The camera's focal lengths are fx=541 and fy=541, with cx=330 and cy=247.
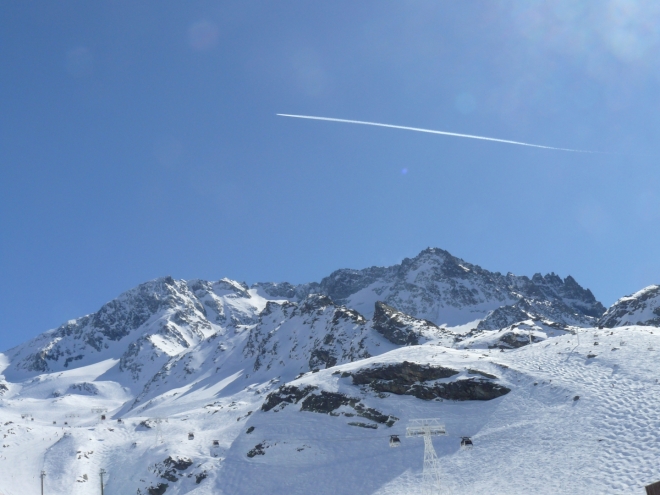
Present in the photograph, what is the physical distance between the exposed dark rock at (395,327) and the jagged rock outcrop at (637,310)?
58.5 metres

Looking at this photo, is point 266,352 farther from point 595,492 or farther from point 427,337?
point 595,492

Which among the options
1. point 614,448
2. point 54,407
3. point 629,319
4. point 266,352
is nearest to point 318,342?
point 266,352

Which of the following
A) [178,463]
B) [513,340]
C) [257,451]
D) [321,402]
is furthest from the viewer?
[513,340]

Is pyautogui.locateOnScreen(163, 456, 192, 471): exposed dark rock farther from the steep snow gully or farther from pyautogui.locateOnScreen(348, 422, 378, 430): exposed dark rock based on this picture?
pyautogui.locateOnScreen(348, 422, 378, 430): exposed dark rock

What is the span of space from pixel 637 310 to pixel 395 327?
69785 mm

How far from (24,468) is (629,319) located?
131 meters

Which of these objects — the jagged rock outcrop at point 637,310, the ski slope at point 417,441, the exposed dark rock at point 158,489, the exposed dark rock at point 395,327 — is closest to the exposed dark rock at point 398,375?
the ski slope at point 417,441

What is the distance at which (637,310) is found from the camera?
136250mm

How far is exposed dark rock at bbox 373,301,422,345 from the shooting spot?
105 m

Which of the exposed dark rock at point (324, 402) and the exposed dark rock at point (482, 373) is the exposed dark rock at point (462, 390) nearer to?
the exposed dark rock at point (482, 373)

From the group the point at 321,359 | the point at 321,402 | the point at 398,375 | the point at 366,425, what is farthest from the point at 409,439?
the point at 321,359

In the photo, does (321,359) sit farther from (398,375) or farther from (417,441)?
(417,441)

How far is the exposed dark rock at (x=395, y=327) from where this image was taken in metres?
105

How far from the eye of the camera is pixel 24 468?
215 feet
